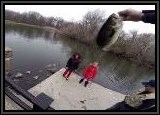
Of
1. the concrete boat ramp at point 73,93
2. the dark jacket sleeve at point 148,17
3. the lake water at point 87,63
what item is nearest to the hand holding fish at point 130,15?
the dark jacket sleeve at point 148,17

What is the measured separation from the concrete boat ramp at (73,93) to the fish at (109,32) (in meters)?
4.42

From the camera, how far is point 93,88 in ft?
30.0

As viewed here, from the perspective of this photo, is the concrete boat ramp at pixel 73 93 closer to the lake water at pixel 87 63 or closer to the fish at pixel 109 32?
the fish at pixel 109 32

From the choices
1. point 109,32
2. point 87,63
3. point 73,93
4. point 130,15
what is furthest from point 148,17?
point 87,63

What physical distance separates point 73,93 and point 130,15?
5917 mm

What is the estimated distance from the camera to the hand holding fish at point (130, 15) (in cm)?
247

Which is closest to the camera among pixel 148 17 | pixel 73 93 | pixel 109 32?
pixel 109 32

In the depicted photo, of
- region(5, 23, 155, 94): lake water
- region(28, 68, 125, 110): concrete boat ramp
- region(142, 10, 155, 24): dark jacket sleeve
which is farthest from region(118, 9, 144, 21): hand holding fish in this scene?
region(5, 23, 155, 94): lake water

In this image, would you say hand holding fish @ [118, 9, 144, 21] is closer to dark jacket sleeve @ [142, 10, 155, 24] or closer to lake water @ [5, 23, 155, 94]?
dark jacket sleeve @ [142, 10, 155, 24]

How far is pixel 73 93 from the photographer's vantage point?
8164 mm

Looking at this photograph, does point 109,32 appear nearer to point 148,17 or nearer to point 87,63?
point 148,17

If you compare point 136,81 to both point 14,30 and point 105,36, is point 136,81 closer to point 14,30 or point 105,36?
point 105,36

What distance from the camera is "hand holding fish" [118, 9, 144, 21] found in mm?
2475

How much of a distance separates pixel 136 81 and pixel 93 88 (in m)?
15.0
